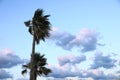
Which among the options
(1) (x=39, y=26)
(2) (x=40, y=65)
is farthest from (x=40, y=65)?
(1) (x=39, y=26)

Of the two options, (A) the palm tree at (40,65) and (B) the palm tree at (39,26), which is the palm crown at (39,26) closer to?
(B) the palm tree at (39,26)

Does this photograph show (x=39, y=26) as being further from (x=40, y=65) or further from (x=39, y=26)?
(x=40, y=65)

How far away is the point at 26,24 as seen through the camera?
50.5m

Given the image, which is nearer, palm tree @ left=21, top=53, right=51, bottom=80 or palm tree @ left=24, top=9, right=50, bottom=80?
palm tree @ left=24, top=9, right=50, bottom=80

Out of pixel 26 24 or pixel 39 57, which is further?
pixel 39 57

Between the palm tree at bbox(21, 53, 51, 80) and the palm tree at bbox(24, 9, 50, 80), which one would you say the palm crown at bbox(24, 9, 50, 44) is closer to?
the palm tree at bbox(24, 9, 50, 80)

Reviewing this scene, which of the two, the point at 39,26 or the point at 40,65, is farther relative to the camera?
the point at 40,65

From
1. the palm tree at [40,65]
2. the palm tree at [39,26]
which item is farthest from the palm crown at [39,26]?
the palm tree at [40,65]

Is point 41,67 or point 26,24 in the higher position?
point 26,24

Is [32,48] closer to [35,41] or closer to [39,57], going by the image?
[35,41]

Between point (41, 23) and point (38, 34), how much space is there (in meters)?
1.70

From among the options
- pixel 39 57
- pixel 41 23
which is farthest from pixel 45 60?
pixel 41 23

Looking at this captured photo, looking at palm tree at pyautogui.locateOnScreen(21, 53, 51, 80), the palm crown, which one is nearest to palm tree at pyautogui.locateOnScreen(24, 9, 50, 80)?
the palm crown

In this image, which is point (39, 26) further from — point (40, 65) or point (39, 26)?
point (40, 65)
